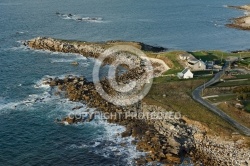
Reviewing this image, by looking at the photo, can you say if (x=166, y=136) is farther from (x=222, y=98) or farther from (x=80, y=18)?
(x=80, y=18)

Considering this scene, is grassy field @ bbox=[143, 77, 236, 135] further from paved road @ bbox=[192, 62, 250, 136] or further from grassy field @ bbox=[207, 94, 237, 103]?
grassy field @ bbox=[207, 94, 237, 103]

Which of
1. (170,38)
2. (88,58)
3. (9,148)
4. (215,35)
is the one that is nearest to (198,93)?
(9,148)

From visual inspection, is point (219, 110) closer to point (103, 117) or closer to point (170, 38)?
point (103, 117)

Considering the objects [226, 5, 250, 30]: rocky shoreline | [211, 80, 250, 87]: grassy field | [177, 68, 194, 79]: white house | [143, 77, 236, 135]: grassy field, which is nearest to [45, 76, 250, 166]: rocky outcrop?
[143, 77, 236, 135]: grassy field

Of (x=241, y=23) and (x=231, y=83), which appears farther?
(x=241, y=23)

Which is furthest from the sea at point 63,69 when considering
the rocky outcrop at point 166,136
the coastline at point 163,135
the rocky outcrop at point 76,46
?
the rocky outcrop at point 76,46

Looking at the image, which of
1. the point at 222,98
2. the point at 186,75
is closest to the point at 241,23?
the point at 186,75

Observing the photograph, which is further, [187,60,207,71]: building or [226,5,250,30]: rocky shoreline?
[226,5,250,30]: rocky shoreline

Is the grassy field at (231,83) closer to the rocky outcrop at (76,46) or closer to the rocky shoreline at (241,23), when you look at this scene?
the rocky outcrop at (76,46)
